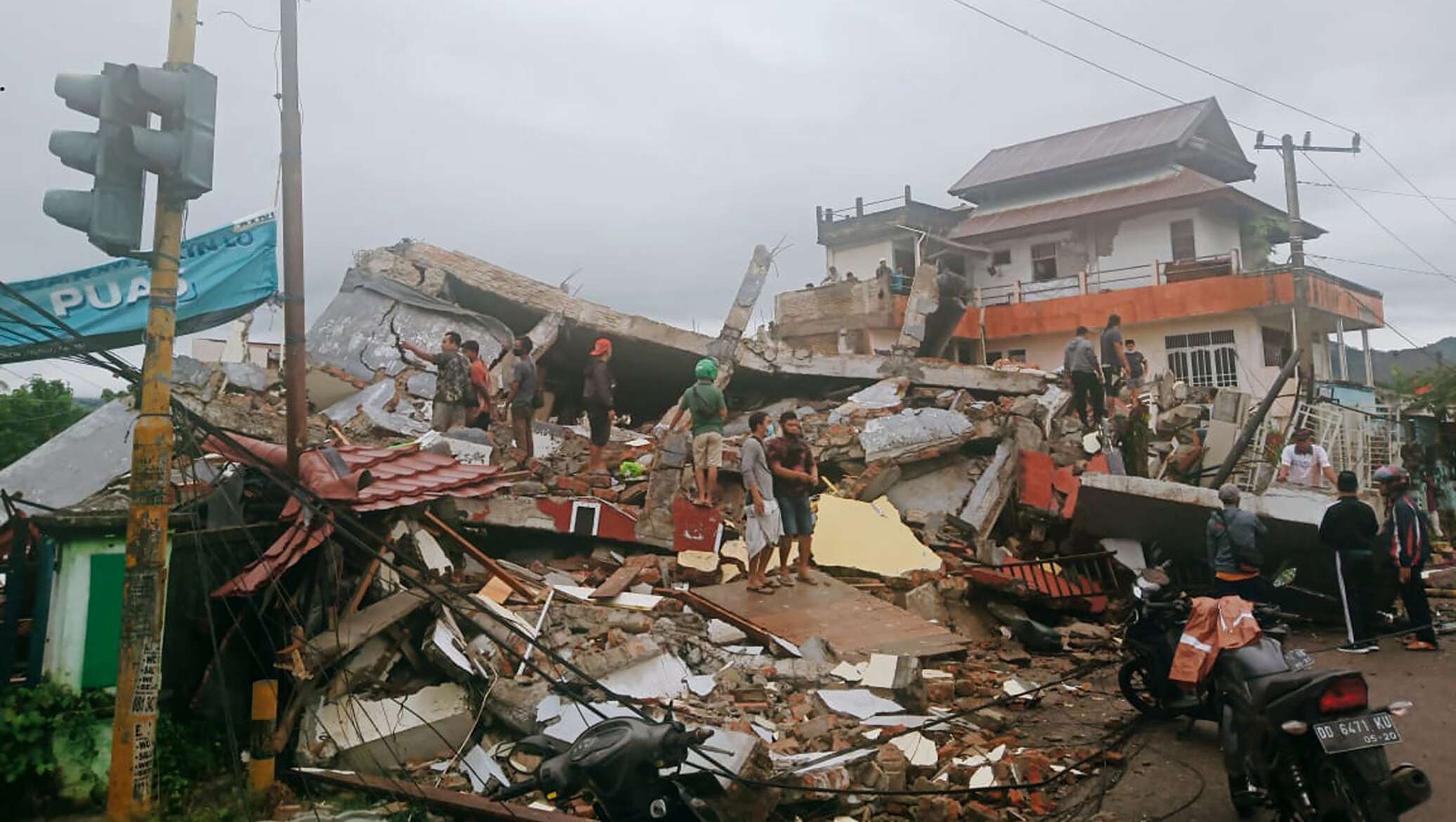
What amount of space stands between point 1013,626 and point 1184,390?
11761mm

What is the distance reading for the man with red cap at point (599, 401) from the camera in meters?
9.96

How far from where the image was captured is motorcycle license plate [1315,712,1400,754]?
3625 mm

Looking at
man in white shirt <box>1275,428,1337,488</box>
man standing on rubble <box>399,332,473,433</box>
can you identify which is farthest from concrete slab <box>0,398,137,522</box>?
man in white shirt <box>1275,428,1337,488</box>

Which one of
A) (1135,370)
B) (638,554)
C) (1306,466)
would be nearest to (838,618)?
(638,554)

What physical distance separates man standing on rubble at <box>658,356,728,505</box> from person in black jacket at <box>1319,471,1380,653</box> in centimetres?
532

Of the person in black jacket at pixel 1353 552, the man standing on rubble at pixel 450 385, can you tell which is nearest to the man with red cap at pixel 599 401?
the man standing on rubble at pixel 450 385

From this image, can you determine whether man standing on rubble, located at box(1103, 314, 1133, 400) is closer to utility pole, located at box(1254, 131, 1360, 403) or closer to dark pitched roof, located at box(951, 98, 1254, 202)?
utility pole, located at box(1254, 131, 1360, 403)

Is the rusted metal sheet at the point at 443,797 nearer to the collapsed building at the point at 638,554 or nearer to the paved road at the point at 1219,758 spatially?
the collapsed building at the point at 638,554

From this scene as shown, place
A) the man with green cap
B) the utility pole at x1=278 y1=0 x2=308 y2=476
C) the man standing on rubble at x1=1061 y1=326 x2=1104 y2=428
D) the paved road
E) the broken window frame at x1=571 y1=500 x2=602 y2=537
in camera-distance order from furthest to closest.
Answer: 1. the man standing on rubble at x1=1061 y1=326 x2=1104 y2=428
2. the man with green cap
3. the broken window frame at x1=571 y1=500 x2=602 y2=537
4. the utility pole at x1=278 y1=0 x2=308 y2=476
5. the paved road

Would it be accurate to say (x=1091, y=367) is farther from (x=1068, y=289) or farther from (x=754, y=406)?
(x=1068, y=289)

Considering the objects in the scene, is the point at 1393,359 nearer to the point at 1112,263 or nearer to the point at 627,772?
the point at 1112,263

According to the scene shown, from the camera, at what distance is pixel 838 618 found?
7391mm

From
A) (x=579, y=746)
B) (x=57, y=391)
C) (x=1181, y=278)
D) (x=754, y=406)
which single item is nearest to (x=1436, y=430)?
(x=1181, y=278)

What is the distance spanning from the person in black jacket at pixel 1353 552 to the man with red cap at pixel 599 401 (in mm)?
6873
